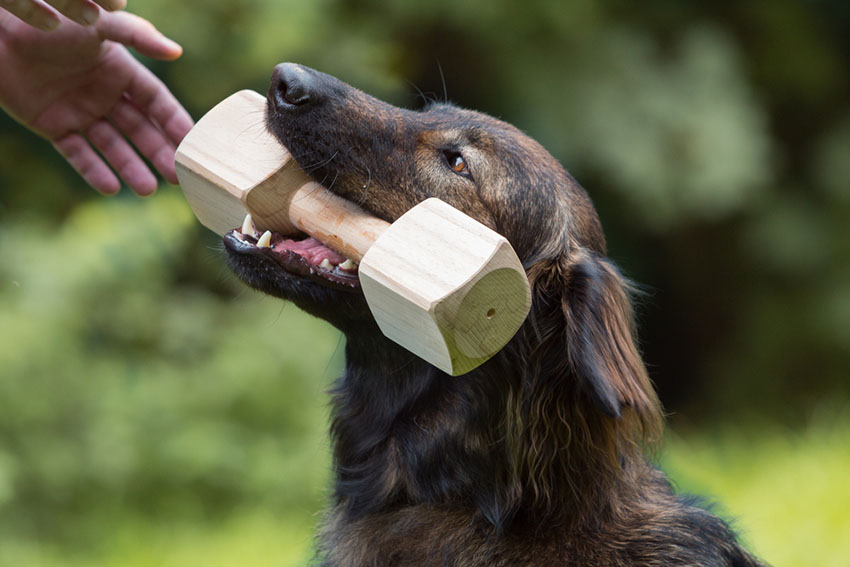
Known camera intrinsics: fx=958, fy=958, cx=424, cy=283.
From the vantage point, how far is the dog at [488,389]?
2.71m

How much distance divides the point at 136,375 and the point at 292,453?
99cm

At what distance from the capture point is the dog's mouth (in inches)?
105

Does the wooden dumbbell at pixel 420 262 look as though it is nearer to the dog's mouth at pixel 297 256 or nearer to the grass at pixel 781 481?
the dog's mouth at pixel 297 256

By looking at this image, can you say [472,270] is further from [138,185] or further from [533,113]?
[533,113]

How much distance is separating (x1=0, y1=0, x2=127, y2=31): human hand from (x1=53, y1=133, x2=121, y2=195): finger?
881mm

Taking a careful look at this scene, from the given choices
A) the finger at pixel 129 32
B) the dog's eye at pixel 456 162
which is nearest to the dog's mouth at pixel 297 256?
the dog's eye at pixel 456 162

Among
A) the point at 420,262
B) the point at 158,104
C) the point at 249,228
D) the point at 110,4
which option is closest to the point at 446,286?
the point at 420,262

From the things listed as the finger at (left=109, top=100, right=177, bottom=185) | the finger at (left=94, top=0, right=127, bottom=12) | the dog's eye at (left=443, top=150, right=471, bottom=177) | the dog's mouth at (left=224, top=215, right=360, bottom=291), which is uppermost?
the finger at (left=94, top=0, right=127, bottom=12)

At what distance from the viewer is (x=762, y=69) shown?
297 inches

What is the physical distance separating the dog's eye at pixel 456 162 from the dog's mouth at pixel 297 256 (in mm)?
452

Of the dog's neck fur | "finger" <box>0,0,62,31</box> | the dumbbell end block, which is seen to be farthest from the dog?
"finger" <box>0,0,62,31</box>

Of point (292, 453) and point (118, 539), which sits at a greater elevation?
point (292, 453)

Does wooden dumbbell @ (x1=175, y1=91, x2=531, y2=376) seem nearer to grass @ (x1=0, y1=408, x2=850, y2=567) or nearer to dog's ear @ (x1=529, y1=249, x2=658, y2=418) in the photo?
dog's ear @ (x1=529, y1=249, x2=658, y2=418)

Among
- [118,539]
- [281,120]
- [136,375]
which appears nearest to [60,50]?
[281,120]
